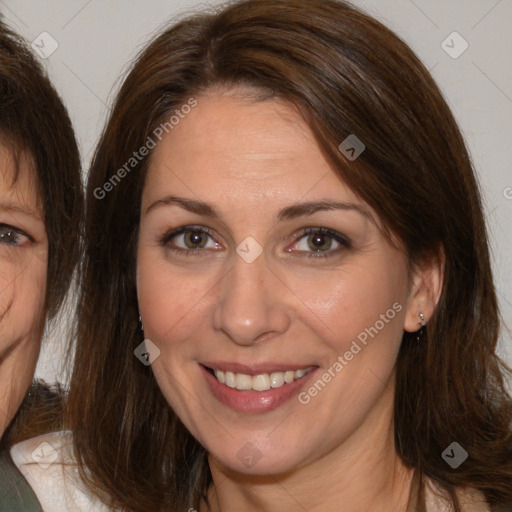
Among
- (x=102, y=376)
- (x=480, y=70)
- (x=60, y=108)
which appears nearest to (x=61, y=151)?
(x=60, y=108)

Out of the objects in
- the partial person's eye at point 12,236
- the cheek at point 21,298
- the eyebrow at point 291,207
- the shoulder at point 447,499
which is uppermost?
the partial person's eye at point 12,236

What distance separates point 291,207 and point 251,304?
0.62 feet

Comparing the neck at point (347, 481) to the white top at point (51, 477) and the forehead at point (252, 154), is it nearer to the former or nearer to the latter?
the white top at point (51, 477)

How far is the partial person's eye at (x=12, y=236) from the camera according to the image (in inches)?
93.6

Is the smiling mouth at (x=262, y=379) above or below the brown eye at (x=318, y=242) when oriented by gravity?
below

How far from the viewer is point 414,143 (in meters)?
2.22

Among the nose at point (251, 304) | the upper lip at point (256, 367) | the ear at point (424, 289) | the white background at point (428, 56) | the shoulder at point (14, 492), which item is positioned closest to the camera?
the nose at point (251, 304)

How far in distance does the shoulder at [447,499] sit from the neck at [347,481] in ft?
0.18

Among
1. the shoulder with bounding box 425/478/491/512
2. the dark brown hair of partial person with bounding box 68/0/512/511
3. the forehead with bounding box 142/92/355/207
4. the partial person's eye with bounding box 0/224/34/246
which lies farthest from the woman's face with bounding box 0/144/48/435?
the shoulder with bounding box 425/478/491/512

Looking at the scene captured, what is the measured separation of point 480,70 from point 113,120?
1306mm

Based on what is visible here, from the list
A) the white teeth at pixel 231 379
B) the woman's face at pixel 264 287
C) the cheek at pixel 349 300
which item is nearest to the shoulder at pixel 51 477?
the woman's face at pixel 264 287

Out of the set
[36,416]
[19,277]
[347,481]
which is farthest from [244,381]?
[36,416]

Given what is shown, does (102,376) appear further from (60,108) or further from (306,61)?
(306,61)

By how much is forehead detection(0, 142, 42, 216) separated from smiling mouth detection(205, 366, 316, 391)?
21.6 inches
